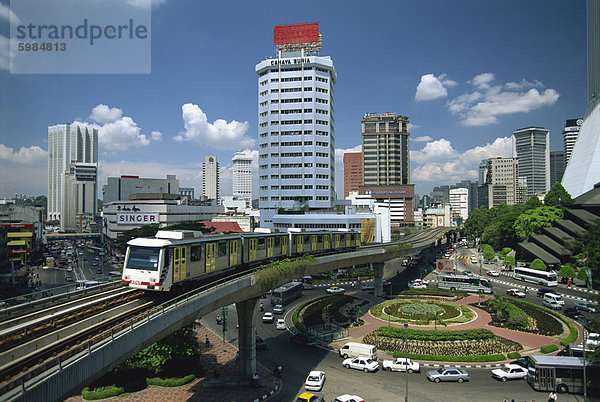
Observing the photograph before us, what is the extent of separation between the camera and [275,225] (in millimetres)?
101750

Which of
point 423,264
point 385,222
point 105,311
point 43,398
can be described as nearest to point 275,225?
point 385,222

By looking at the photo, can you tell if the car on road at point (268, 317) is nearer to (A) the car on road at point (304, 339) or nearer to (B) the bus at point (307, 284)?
(A) the car on road at point (304, 339)

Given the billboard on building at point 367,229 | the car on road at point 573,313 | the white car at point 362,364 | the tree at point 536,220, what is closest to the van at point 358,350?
the white car at point 362,364

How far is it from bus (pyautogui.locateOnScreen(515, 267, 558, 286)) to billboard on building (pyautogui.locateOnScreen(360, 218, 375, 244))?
3426 centimetres

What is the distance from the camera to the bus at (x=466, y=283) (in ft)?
202

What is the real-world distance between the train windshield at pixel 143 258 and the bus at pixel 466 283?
5655 cm

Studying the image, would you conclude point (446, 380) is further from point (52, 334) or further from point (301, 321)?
point (52, 334)

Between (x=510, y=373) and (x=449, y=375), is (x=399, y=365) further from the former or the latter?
(x=510, y=373)

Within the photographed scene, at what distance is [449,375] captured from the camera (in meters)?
29.8

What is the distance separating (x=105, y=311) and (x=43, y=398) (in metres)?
6.73

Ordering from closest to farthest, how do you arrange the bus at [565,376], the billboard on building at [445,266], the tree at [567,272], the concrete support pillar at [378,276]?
the bus at [565,376] → the concrete support pillar at [378,276] → the tree at [567,272] → the billboard on building at [445,266]

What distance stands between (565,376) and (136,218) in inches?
4075

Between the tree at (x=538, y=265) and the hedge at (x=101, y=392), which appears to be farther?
the tree at (x=538, y=265)

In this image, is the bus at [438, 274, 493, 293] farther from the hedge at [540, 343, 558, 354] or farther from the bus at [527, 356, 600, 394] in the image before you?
the bus at [527, 356, 600, 394]
